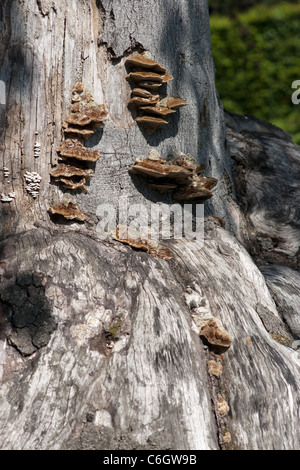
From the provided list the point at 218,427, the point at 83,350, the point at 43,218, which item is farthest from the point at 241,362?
the point at 43,218

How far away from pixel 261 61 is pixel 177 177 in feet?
26.5

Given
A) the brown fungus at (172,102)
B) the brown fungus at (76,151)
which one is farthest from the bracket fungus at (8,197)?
the brown fungus at (172,102)

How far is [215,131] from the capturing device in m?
4.36

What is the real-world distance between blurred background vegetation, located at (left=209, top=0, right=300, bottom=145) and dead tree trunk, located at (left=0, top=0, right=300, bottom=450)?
7.00 m

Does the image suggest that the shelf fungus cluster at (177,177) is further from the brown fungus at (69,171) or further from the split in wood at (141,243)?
the split in wood at (141,243)

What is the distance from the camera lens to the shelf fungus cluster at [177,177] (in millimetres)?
3555

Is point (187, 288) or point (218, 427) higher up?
point (187, 288)

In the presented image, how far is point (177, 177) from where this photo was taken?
367 centimetres

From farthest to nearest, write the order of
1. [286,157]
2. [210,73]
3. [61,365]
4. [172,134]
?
[286,157] < [210,73] < [172,134] < [61,365]

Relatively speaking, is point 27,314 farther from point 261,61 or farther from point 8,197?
point 261,61

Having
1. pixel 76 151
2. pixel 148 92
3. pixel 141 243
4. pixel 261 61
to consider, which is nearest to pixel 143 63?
pixel 148 92

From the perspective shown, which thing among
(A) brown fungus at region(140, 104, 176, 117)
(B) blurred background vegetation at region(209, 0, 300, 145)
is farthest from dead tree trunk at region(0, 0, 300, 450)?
(B) blurred background vegetation at region(209, 0, 300, 145)

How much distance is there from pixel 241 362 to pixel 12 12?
9.24 ft

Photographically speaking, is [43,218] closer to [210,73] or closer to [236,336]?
[236,336]
